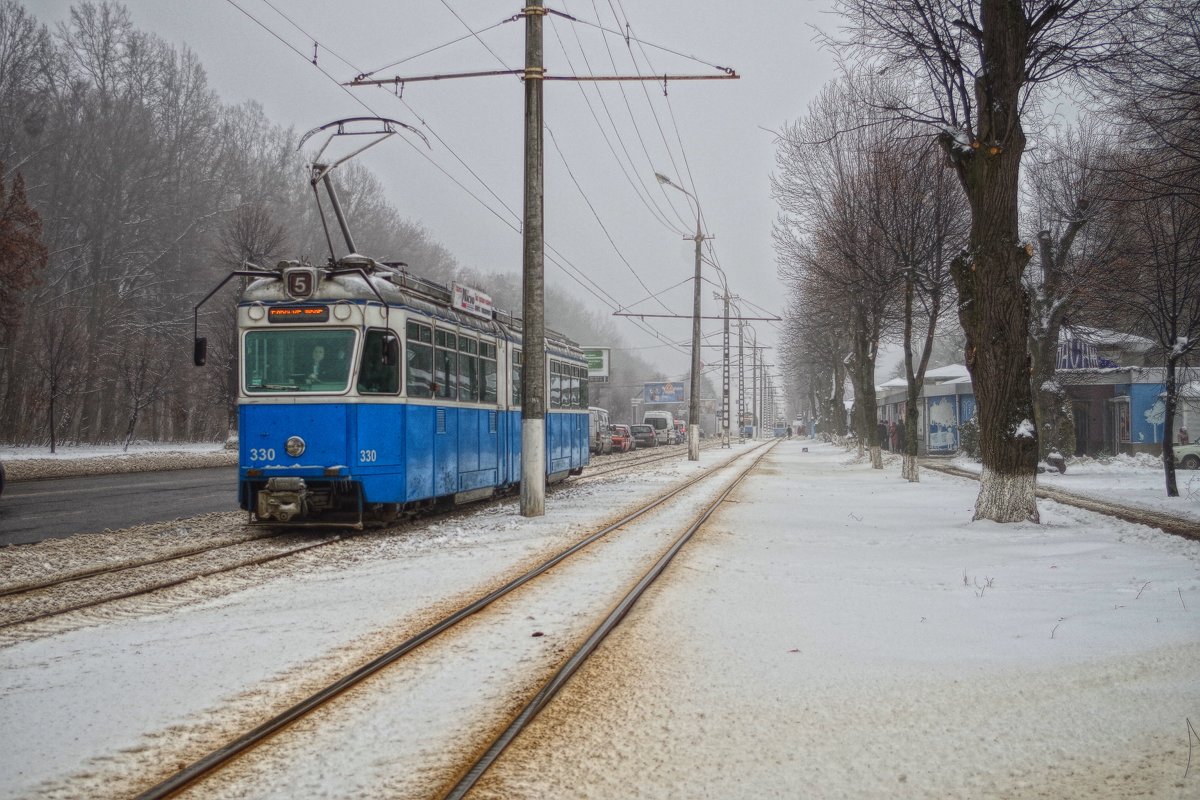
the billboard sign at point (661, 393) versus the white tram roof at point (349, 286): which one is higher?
the billboard sign at point (661, 393)

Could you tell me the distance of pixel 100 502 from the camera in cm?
1630

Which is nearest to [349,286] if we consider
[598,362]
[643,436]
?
[643,436]

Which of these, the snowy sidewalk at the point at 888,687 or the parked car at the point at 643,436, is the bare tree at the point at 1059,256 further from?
the parked car at the point at 643,436

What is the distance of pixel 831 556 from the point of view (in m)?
9.94

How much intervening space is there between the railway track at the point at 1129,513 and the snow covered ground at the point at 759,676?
2.13 meters

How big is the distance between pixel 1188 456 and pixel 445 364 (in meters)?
27.7

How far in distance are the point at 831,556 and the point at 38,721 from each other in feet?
25.0

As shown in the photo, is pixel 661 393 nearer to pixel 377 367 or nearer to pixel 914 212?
pixel 914 212

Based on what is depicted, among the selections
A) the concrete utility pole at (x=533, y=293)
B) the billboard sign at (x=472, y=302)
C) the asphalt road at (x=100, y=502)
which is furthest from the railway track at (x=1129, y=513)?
the asphalt road at (x=100, y=502)

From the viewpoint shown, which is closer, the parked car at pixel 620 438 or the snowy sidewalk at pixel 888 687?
the snowy sidewalk at pixel 888 687

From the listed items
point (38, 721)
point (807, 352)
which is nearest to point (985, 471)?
point (38, 721)

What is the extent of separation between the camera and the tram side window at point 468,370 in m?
14.1

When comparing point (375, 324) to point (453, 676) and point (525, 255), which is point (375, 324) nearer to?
point (525, 255)

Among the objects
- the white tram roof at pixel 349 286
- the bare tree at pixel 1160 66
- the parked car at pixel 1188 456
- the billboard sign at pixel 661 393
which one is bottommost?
the parked car at pixel 1188 456
